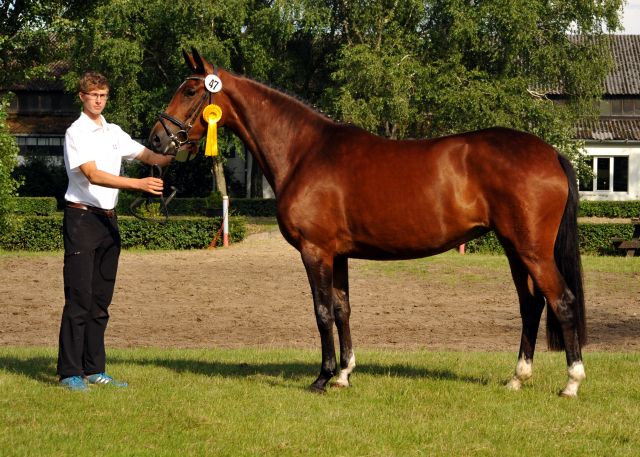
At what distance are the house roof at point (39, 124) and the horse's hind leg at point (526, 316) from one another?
3793 cm

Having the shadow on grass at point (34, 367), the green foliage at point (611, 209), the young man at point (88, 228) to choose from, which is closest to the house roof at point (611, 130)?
the green foliage at point (611, 209)

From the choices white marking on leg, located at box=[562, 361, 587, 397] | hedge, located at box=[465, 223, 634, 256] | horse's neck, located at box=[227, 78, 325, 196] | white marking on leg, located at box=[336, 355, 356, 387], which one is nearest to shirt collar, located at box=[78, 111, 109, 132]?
horse's neck, located at box=[227, 78, 325, 196]

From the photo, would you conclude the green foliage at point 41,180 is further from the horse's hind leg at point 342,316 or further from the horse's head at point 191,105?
the horse's hind leg at point 342,316

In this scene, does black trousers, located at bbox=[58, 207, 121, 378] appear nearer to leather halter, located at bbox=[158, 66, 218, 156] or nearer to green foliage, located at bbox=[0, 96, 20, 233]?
leather halter, located at bbox=[158, 66, 218, 156]

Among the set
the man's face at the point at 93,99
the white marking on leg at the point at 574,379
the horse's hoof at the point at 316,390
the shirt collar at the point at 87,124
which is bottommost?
the horse's hoof at the point at 316,390

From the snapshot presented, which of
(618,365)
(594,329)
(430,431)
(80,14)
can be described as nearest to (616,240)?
(594,329)

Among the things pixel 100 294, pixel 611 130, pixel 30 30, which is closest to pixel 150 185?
pixel 100 294

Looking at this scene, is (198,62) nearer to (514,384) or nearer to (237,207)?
(514,384)

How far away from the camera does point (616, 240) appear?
16109mm

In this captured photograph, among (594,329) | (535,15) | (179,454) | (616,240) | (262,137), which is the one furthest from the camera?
(535,15)

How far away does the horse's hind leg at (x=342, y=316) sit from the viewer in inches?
217

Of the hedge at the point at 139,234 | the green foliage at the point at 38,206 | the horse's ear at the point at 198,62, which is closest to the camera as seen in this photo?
the horse's ear at the point at 198,62

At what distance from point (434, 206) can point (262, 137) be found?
162cm

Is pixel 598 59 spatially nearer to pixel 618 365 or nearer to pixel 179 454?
pixel 618 365
